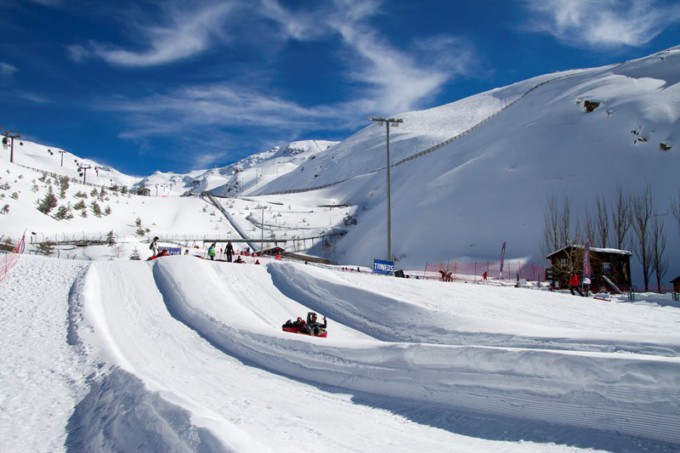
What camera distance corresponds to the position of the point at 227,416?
24.8ft

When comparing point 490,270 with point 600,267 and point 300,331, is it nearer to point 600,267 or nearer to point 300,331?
point 600,267

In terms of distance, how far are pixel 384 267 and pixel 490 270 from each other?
1605 cm

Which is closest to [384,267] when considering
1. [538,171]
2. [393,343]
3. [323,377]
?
Result: [393,343]

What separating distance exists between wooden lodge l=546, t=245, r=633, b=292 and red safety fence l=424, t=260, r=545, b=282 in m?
6.79

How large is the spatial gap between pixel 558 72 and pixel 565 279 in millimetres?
124818

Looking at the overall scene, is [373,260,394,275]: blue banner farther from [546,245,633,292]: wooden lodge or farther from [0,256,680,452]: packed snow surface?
[546,245,633,292]: wooden lodge

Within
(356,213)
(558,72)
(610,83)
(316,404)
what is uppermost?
(558,72)

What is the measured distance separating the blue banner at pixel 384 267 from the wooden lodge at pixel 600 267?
36.1 ft

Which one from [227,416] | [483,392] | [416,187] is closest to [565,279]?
[483,392]

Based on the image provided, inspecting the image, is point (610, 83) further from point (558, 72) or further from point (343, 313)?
point (558, 72)

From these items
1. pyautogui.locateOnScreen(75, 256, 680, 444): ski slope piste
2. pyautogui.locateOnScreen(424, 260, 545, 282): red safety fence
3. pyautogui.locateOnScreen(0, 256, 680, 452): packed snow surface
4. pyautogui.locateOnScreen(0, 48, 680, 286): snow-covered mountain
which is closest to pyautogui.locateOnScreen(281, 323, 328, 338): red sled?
pyautogui.locateOnScreen(75, 256, 680, 444): ski slope piste

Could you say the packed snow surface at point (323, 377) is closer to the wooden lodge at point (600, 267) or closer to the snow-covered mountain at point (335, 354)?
the snow-covered mountain at point (335, 354)

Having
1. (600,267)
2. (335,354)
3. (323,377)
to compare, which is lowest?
(323,377)

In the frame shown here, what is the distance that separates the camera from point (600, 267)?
1187 inches
